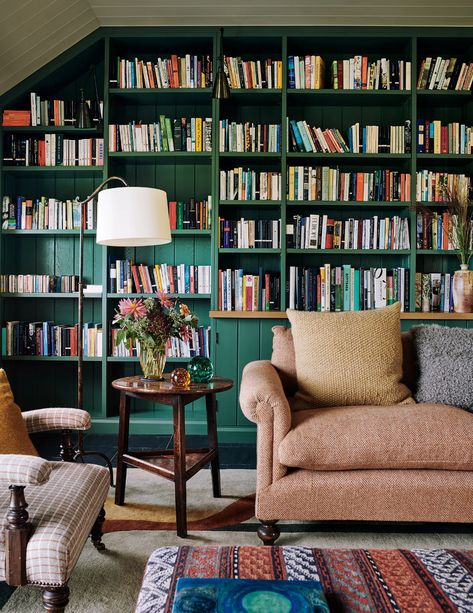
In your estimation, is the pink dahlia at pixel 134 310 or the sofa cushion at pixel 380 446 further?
the pink dahlia at pixel 134 310

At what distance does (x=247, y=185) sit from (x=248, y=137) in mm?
338

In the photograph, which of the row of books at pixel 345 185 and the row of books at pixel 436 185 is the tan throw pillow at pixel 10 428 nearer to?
the row of books at pixel 345 185

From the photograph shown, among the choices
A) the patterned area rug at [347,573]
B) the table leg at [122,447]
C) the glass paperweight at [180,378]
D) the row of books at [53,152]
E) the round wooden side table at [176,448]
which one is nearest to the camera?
the patterned area rug at [347,573]

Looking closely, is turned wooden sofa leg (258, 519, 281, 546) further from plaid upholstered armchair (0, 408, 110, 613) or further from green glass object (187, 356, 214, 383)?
plaid upholstered armchair (0, 408, 110, 613)

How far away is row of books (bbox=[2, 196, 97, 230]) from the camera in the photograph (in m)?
4.24

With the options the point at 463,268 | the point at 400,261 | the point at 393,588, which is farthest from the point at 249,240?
the point at 393,588

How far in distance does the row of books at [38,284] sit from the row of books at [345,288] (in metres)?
1.58

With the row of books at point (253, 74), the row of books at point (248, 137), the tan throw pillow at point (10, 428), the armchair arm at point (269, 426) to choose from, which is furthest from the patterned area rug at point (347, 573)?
the row of books at point (253, 74)

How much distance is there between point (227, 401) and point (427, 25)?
116 inches

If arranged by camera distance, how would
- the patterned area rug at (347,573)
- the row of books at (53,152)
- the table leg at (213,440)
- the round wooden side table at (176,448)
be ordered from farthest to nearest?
the row of books at (53,152)
the table leg at (213,440)
the round wooden side table at (176,448)
the patterned area rug at (347,573)

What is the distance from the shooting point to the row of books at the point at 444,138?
4152 millimetres

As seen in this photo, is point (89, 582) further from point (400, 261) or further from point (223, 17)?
point (223, 17)

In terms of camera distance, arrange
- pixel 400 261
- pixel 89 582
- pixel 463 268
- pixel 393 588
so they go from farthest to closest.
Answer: pixel 400 261
pixel 463 268
pixel 89 582
pixel 393 588

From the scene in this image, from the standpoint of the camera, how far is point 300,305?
4.17 metres
